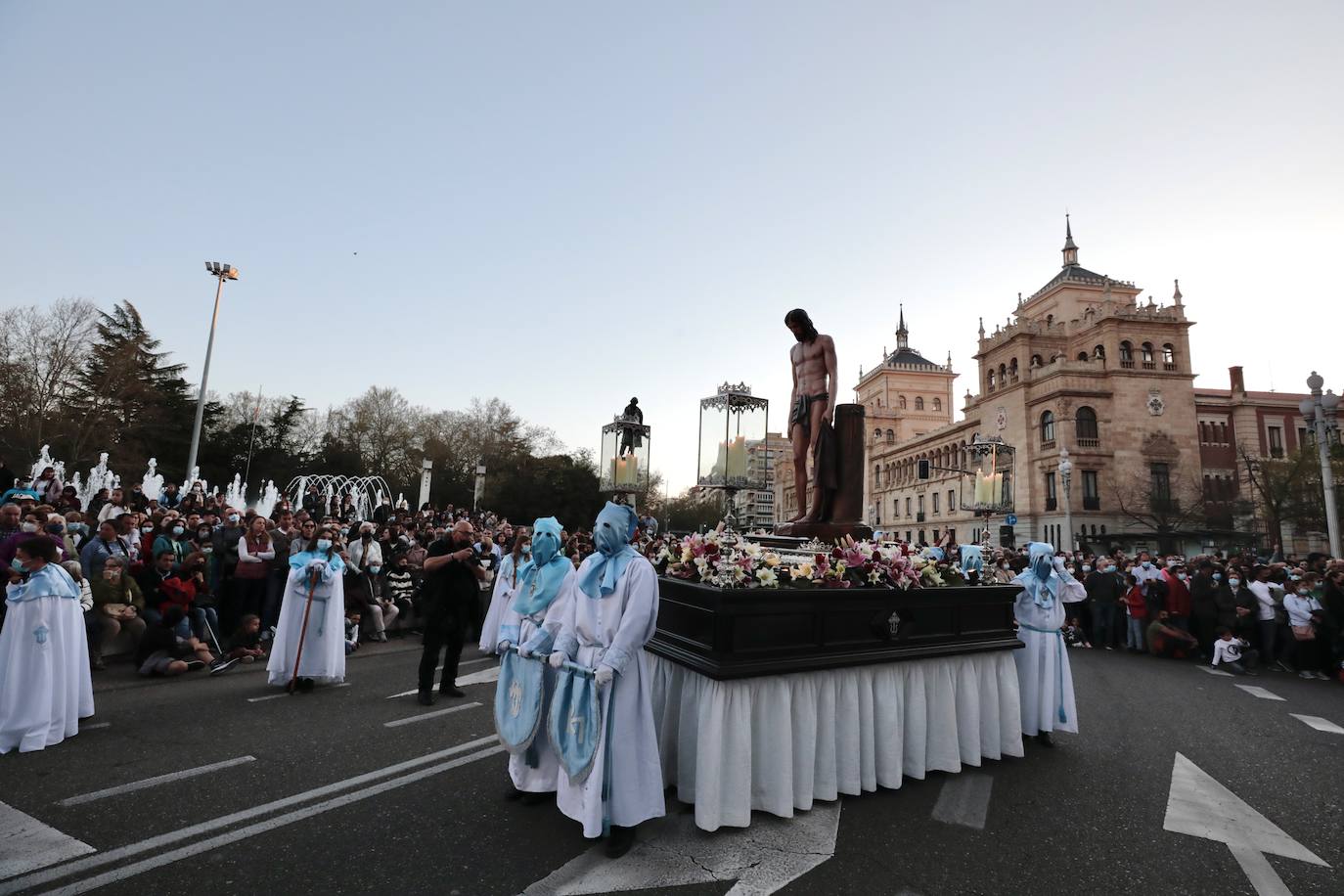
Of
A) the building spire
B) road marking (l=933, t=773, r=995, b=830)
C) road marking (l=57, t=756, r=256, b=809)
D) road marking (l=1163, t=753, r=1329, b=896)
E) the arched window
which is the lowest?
road marking (l=57, t=756, r=256, b=809)

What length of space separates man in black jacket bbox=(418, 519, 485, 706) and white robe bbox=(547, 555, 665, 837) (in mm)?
3497

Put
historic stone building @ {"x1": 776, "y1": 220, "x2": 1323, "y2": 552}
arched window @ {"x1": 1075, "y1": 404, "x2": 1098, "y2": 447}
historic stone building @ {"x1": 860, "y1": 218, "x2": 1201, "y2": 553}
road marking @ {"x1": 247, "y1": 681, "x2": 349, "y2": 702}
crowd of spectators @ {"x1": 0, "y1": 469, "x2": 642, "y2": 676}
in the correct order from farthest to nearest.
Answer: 1. arched window @ {"x1": 1075, "y1": 404, "x2": 1098, "y2": 447}
2. historic stone building @ {"x1": 860, "y1": 218, "x2": 1201, "y2": 553}
3. historic stone building @ {"x1": 776, "y1": 220, "x2": 1323, "y2": 552}
4. crowd of spectators @ {"x1": 0, "y1": 469, "x2": 642, "y2": 676}
5. road marking @ {"x1": 247, "y1": 681, "x2": 349, "y2": 702}

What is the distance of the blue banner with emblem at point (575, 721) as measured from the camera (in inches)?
140

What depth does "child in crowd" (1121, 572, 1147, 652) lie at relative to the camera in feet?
41.6

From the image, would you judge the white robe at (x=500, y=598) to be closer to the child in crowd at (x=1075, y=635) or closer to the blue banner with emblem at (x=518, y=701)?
the blue banner with emblem at (x=518, y=701)

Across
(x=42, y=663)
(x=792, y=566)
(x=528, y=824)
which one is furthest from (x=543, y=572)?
(x=42, y=663)

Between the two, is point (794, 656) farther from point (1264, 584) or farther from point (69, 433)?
point (69, 433)

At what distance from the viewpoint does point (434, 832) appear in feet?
12.1

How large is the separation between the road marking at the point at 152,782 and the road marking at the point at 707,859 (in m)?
3.08

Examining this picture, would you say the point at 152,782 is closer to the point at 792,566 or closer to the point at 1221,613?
the point at 792,566

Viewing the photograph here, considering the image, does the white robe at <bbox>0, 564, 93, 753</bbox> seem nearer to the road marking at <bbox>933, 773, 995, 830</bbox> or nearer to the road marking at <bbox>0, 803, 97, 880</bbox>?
the road marking at <bbox>0, 803, 97, 880</bbox>

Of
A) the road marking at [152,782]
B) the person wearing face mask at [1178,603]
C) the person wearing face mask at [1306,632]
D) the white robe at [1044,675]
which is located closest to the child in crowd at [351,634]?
the road marking at [152,782]

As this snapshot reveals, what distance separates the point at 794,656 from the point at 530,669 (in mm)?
1723

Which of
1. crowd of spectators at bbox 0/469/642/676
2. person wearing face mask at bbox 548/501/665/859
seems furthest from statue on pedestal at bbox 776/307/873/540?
person wearing face mask at bbox 548/501/665/859
